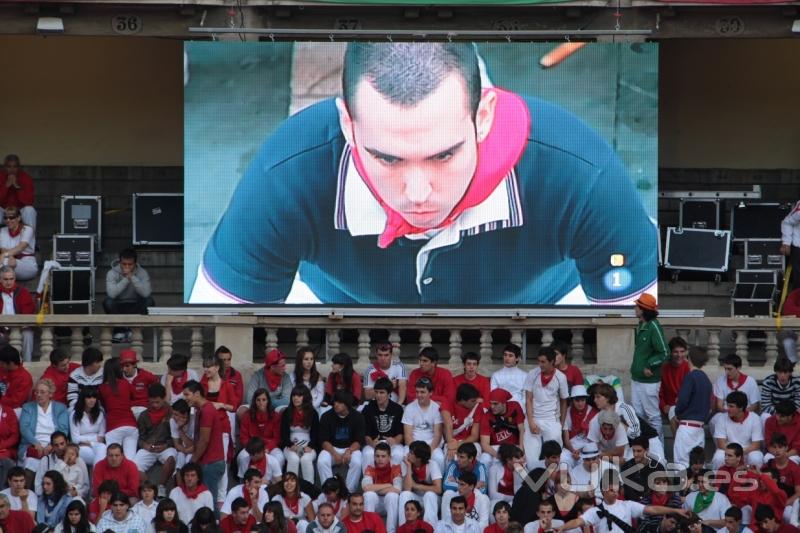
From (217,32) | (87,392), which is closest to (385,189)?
(217,32)

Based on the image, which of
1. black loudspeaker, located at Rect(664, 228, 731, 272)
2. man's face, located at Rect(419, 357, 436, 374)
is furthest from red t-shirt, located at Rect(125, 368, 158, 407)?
black loudspeaker, located at Rect(664, 228, 731, 272)

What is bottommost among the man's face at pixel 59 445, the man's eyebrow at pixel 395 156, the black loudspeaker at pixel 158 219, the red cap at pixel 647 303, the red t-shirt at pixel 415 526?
the red t-shirt at pixel 415 526

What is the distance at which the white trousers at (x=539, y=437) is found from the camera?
2462cm

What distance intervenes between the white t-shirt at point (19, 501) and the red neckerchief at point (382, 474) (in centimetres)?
323

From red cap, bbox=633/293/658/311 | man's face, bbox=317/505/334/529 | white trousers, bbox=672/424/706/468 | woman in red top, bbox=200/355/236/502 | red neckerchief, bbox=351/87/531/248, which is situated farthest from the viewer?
red neckerchief, bbox=351/87/531/248

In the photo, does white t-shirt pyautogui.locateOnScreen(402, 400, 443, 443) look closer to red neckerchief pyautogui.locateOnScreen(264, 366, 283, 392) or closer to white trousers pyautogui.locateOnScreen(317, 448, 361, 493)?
white trousers pyautogui.locateOnScreen(317, 448, 361, 493)

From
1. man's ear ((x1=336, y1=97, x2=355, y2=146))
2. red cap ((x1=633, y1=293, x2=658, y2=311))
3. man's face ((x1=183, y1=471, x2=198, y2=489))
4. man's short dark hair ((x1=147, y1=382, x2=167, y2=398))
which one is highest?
man's ear ((x1=336, y1=97, x2=355, y2=146))

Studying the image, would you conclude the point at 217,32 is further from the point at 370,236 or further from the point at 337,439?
the point at 337,439

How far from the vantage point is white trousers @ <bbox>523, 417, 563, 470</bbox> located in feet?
80.8

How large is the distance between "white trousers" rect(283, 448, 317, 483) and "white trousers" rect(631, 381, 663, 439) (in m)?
3.34

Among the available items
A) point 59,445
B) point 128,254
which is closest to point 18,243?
point 128,254

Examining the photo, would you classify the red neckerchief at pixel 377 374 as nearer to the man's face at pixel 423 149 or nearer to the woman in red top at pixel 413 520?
the woman in red top at pixel 413 520

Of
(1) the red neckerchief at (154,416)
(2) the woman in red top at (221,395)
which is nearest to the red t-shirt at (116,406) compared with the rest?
(1) the red neckerchief at (154,416)

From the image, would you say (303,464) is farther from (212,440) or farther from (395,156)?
(395,156)
